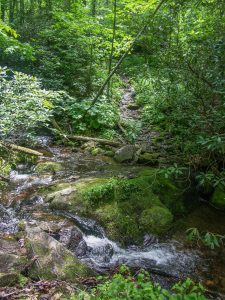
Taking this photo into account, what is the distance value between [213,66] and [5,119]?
4.03 metres

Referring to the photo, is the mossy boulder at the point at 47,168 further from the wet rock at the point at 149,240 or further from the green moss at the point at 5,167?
the wet rock at the point at 149,240

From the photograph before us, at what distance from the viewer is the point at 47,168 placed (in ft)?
25.4

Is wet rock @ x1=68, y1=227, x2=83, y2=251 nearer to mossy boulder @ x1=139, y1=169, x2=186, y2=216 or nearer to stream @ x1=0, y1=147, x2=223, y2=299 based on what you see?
stream @ x1=0, y1=147, x2=223, y2=299

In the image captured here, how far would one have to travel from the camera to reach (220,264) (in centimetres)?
500

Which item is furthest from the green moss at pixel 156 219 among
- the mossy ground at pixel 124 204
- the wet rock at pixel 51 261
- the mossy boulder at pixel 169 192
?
the wet rock at pixel 51 261

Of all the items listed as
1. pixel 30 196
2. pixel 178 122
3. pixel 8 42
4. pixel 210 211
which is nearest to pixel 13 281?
pixel 30 196

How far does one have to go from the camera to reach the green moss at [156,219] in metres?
5.69

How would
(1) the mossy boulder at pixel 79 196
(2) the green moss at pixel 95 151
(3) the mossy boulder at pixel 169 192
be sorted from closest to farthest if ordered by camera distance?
(1) the mossy boulder at pixel 79 196, (3) the mossy boulder at pixel 169 192, (2) the green moss at pixel 95 151

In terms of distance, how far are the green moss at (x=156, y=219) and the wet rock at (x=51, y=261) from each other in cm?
182

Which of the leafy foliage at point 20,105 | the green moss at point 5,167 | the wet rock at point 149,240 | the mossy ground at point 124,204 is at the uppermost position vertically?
the leafy foliage at point 20,105

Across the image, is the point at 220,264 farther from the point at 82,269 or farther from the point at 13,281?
the point at 13,281

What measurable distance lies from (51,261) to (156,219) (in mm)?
2533

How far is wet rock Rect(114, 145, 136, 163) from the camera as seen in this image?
28.8 ft

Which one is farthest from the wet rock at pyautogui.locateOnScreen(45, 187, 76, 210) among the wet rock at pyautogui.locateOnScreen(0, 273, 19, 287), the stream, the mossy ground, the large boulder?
the wet rock at pyautogui.locateOnScreen(0, 273, 19, 287)
